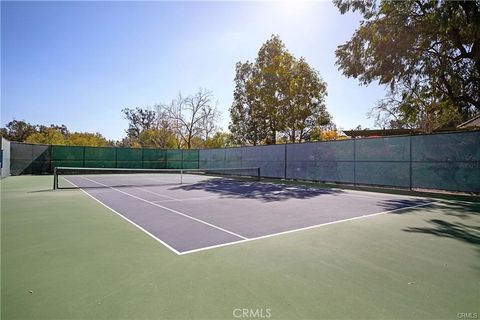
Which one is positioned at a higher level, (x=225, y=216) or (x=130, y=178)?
(x=130, y=178)

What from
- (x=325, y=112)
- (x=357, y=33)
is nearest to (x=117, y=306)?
(x=357, y=33)

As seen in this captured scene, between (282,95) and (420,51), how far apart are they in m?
15.5

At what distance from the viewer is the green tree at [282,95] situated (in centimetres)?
2916

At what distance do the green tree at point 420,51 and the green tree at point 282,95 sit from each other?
10.9 metres

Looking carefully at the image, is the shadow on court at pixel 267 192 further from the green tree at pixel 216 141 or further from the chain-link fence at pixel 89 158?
the green tree at pixel 216 141

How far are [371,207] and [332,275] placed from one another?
6.44 meters

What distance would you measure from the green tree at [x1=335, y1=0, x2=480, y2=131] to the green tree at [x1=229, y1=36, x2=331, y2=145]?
35.8 ft

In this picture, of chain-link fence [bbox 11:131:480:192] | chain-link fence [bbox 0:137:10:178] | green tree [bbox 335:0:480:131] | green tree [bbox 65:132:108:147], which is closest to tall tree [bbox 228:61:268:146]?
chain-link fence [bbox 11:131:480:192]

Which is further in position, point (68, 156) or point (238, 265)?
point (68, 156)

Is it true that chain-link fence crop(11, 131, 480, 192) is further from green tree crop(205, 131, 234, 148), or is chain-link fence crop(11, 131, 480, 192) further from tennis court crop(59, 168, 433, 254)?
green tree crop(205, 131, 234, 148)

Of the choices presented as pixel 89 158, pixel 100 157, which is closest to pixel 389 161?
pixel 100 157

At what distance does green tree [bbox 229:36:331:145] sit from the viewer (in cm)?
2916

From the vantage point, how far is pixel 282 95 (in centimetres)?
2994

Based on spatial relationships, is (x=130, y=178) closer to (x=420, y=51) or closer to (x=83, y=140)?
(x=420, y=51)
